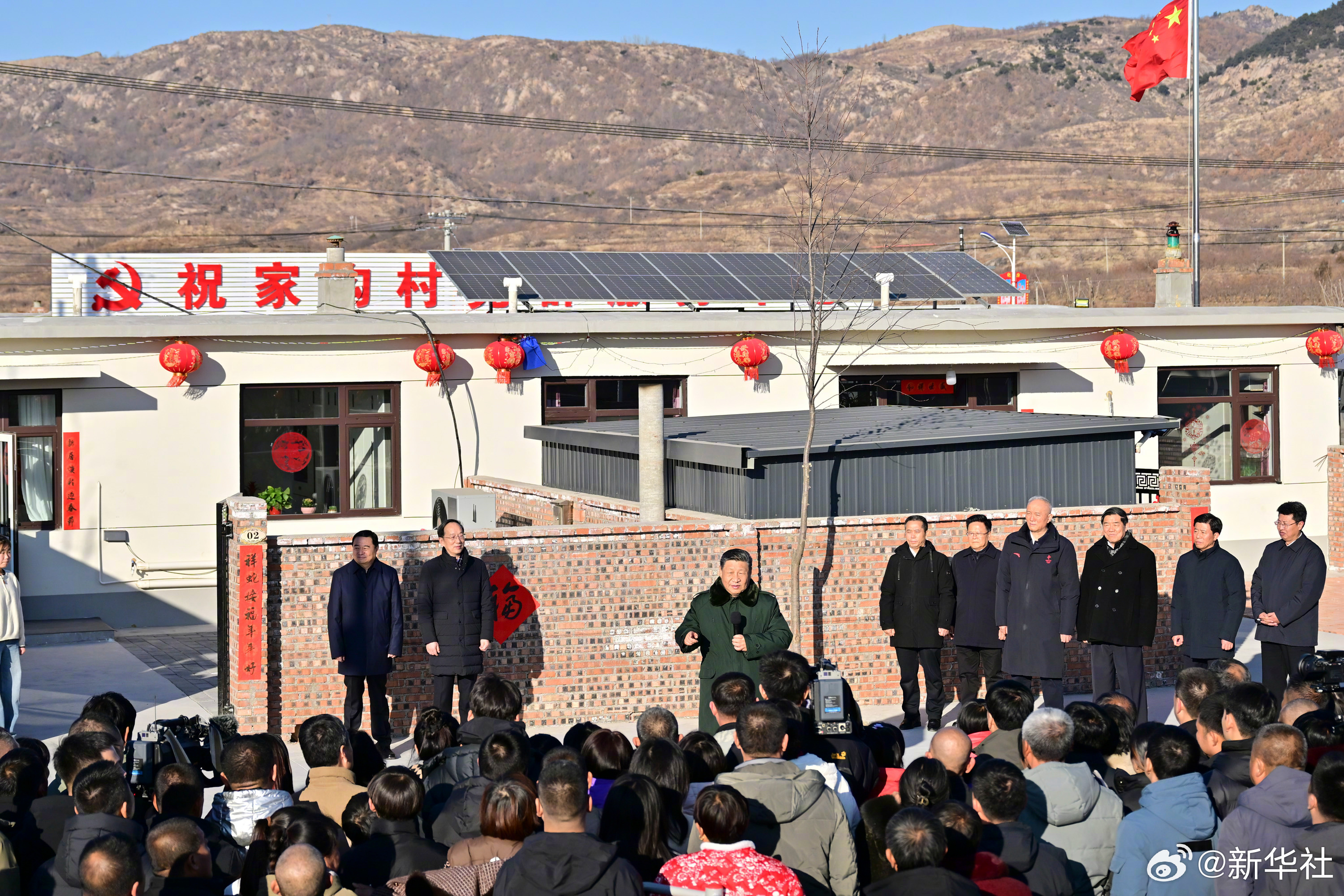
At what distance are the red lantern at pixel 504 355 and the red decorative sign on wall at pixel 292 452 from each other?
2.41 metres

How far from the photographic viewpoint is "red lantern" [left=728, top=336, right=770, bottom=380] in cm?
1802

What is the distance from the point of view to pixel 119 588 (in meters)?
16.0

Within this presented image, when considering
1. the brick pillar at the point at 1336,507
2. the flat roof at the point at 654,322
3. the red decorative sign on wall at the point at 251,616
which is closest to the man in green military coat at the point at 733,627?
the red decorative sign on wall at the point at 251,616

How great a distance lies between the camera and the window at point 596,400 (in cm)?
1808

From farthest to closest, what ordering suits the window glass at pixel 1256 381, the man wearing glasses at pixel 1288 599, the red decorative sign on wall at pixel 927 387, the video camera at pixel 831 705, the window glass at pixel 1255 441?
the window glass at pixel 1256 381 < the window glass at pixel 1255 441 < the red decorative sign on wall at pixel 927 387 < the man wearing glasses at pixel 1288 599 < the video camera at pixel 831 705

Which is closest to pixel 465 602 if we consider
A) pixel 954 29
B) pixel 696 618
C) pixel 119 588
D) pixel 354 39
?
pixel 696 618

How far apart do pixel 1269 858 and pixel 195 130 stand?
121m

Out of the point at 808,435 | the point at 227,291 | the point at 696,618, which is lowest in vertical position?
the point at 696,618

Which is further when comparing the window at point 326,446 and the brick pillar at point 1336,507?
the brick pillar at point 1336,507

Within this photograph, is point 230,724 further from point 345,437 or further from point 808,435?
point 345,437

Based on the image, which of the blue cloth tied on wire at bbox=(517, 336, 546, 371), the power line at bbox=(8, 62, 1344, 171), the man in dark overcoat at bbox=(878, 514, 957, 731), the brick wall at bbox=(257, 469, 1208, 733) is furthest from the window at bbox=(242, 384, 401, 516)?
the power line at bbox=(8, 62, 1344, 171)

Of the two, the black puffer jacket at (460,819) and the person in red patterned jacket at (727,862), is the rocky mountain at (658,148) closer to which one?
the black puffer jacket at (460,819)

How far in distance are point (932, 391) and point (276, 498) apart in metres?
9.07

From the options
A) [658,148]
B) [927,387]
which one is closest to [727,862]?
[927,387]
